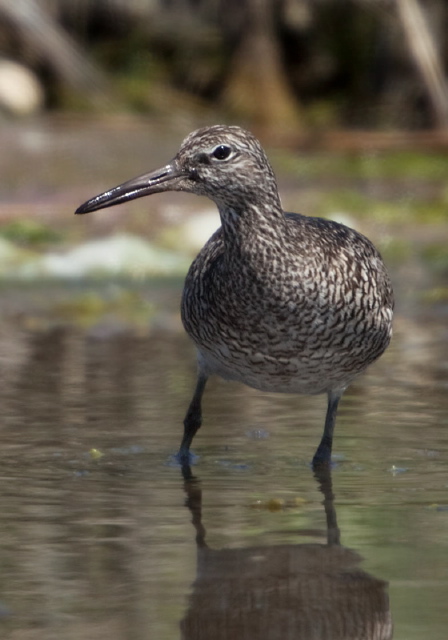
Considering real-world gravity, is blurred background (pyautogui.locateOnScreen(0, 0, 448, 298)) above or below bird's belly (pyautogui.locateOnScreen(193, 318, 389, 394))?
above

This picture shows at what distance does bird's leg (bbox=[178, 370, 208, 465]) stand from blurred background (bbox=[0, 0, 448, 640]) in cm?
10

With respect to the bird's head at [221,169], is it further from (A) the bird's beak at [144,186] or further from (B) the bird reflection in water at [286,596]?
(B) the bird reflection in water at [286,596]

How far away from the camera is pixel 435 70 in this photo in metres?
16.9

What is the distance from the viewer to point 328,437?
6574 mm

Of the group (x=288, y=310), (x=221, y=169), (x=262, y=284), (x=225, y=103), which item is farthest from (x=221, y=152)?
(x=225, y=103)

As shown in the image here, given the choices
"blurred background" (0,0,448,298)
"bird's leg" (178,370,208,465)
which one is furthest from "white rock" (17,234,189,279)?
"bird's leg" (178,370,208,465)

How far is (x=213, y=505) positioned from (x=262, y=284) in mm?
989

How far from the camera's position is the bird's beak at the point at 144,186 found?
245 inches

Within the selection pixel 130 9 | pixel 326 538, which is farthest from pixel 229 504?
pixel 130 9

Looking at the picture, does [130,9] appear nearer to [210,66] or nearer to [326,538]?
[210,66]

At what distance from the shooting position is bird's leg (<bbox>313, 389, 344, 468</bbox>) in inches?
252

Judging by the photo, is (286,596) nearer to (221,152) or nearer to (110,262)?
(221,152)

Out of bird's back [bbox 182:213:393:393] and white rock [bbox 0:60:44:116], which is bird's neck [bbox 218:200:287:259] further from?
white rock [bbox 0:60:44:116]

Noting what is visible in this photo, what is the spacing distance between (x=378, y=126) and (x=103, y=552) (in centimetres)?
1390
